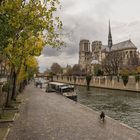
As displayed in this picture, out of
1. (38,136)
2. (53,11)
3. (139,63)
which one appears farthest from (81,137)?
(139,63)

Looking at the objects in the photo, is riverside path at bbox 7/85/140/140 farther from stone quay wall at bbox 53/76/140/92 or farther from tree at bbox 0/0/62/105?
stone quay wall at bbox 53/76/140/92

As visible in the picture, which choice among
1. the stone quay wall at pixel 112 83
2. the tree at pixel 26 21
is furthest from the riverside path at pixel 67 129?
the stone quay wall at pixel 112 83

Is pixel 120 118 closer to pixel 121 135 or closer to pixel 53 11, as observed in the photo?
pixel 121 135

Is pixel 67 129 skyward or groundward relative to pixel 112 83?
groundward

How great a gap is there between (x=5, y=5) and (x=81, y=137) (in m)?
9.16

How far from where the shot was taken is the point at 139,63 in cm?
11938

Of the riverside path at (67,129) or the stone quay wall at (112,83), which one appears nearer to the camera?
the riverside path at (67,129)

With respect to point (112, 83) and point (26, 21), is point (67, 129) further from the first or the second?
point (112, 83)

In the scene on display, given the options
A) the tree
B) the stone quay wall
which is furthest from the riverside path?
the stone quay wall

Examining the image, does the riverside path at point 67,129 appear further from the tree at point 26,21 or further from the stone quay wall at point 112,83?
the stone quay wall at point 112,83

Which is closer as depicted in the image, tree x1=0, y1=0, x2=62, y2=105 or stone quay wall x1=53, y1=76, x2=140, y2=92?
tree x1=0, y1=0, x2=62, y2=105

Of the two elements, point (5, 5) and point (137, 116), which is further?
point (137, 116)

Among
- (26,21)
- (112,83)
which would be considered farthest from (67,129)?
(112,83)

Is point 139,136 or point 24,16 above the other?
point 24,16
